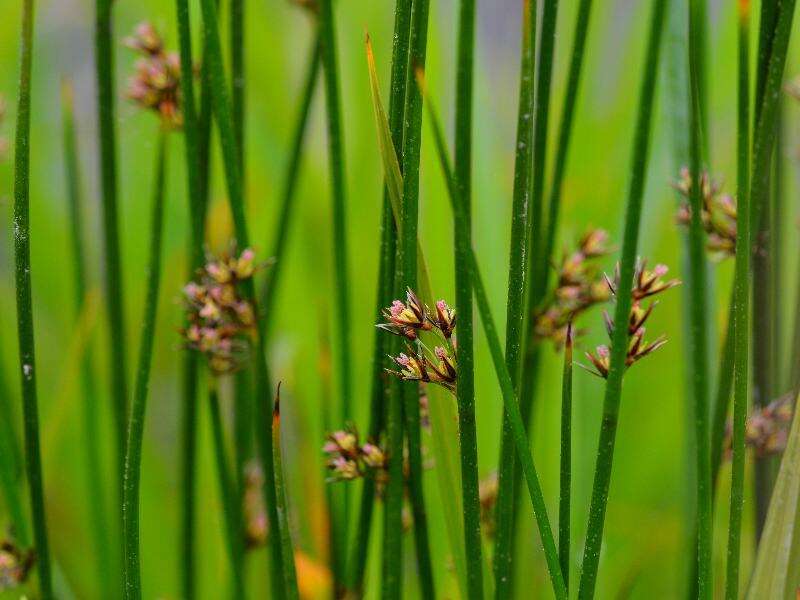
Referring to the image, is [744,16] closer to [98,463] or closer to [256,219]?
[98,463]

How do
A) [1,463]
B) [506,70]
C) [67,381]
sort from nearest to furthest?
[1,463] → [67,381] → [506,70]

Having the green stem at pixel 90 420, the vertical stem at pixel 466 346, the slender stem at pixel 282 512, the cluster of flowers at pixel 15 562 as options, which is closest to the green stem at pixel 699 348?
the vertical stem at pixel 466 346

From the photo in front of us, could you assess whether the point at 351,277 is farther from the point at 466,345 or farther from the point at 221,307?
the point at 466,345

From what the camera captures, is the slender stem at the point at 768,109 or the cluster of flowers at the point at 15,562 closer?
the slender stem at the point at 768,109

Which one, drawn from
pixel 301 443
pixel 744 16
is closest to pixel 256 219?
pixel 301 443

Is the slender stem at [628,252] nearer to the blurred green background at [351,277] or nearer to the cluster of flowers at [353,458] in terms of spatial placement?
the cluster of flowers at [353,458]

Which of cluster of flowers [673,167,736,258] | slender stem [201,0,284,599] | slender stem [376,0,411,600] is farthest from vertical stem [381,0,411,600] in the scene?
cluster of flowers [673,167,736,258]
